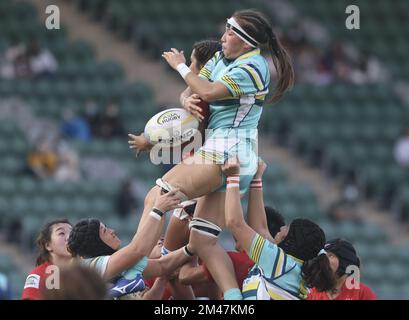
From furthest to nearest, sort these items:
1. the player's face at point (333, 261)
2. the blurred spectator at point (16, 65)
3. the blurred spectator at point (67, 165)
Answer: the blurred spectator at point (16, 65) → the blurred spectator at point (67, 165) → the player's face at point (333, 261)

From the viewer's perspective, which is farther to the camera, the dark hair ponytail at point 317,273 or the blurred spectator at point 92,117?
the blurred spectator at point 92,117

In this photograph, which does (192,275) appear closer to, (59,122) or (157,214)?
(157,214)

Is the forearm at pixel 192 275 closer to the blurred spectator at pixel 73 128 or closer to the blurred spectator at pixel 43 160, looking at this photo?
the blurred spectator at pixel 43 160

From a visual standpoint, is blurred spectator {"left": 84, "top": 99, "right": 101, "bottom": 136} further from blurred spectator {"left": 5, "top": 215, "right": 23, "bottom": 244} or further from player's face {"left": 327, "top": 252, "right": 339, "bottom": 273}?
player's face {"left": 327, "top": 252, "right": 339, "bottom": 273}

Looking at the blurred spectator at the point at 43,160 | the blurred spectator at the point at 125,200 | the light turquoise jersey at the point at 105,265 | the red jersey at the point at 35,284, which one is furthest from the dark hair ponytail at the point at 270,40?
the blurred spectator at the point at 43,160

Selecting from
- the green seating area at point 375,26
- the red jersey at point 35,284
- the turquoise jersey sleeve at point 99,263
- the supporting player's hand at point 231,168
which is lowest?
the red jersey at point 35,284

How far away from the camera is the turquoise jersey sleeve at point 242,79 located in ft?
21.6

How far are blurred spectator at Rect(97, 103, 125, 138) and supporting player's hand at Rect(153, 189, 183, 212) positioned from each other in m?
9.28

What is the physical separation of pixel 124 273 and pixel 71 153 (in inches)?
347

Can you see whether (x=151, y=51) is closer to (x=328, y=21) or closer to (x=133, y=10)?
(x=133, y=10)

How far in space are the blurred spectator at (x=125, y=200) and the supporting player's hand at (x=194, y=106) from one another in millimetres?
7893

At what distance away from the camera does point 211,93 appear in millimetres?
6555

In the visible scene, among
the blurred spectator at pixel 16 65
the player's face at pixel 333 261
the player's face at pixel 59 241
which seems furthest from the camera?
the blurred spectator at pixel 16 65

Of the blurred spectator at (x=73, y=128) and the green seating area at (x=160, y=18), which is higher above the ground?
the green seating area at (x=160, y=18)
